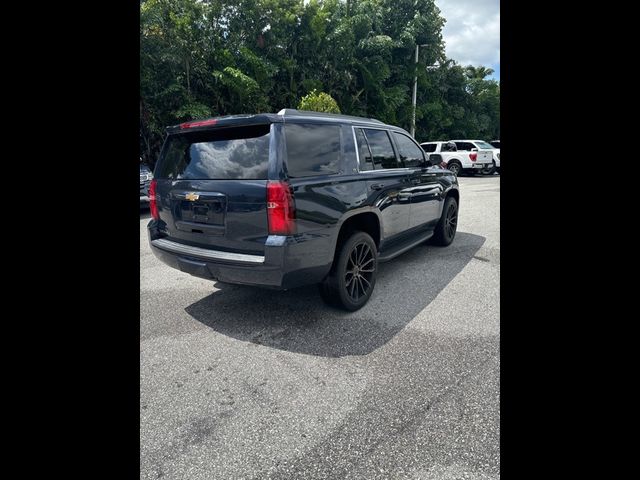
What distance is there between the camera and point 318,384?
2.57m

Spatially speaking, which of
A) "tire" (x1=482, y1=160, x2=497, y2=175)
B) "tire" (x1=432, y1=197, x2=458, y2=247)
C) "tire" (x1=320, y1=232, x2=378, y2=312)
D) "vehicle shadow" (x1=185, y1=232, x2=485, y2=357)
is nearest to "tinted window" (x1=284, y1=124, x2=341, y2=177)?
"tire" (x1=320, y1=232, x2=378, y2=312)

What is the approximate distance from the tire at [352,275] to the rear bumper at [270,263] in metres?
0.21

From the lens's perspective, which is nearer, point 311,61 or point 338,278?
point 338,278

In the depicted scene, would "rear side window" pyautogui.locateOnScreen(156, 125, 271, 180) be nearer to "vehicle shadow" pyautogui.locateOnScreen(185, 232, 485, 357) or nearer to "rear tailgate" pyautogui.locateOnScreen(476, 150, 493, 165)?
"vehicle shadow" pyautogui.locateOnScreen(185, 232, 485, 357)

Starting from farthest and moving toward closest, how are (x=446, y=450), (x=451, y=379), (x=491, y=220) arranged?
(x=491, y=220), (x=451, y=379), (x=446, y=450)

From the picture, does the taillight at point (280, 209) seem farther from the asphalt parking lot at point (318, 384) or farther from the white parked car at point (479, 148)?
the white parked car at point (479, 148)

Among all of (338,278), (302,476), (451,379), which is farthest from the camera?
(338,278)

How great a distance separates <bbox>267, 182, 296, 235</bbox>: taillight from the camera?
291 centimetres

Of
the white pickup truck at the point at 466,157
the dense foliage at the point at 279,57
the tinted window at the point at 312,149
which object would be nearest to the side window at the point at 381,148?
the tinted window at the point at 312,149

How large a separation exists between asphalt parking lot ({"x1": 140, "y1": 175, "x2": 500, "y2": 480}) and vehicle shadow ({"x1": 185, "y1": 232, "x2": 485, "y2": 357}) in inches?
0.7
